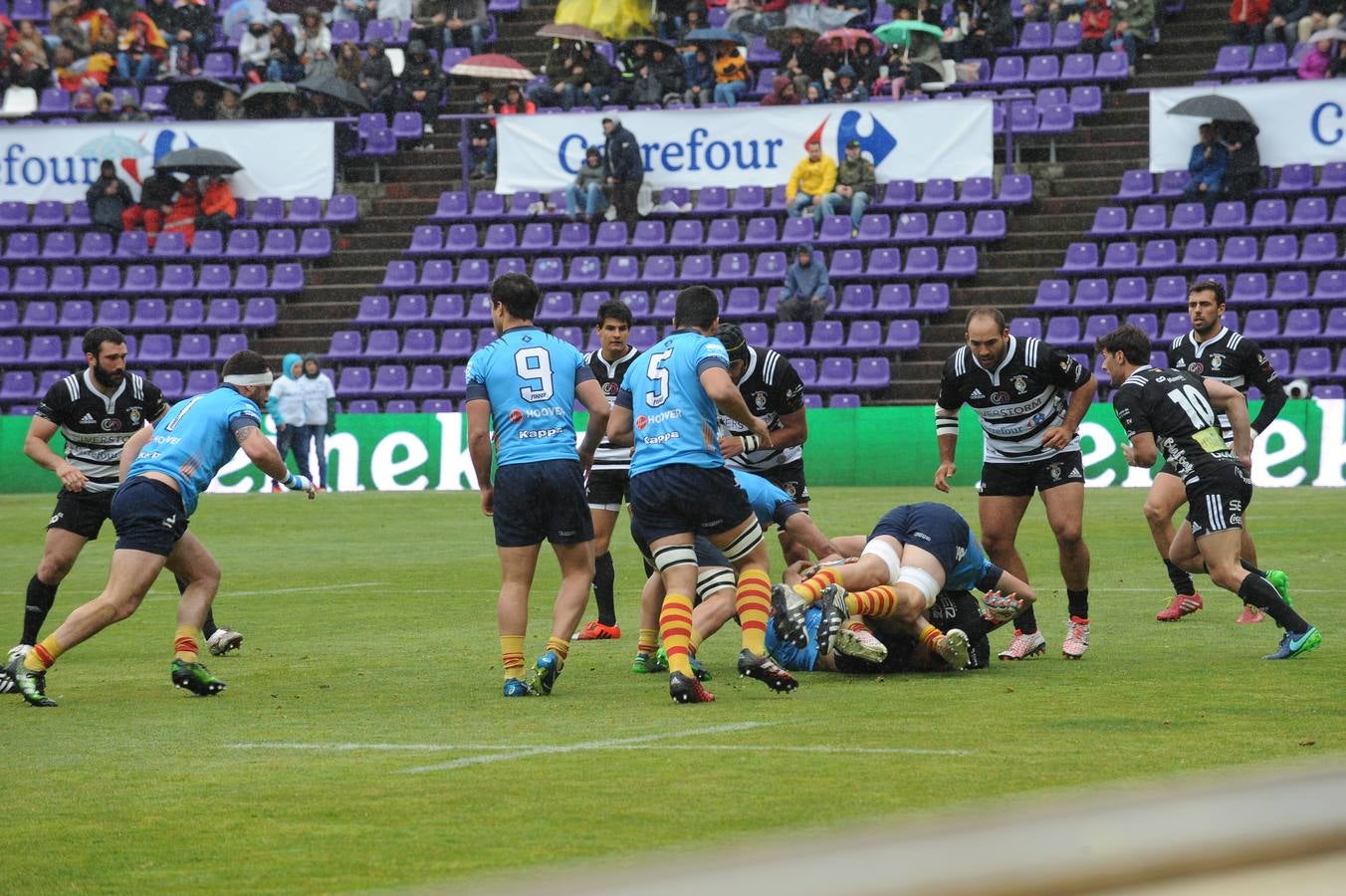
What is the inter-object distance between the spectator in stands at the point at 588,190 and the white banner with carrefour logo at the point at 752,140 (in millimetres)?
319

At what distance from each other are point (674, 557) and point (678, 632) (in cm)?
39

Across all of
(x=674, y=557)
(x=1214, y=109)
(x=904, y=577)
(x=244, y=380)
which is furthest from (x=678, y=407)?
(x=1214, y=109)

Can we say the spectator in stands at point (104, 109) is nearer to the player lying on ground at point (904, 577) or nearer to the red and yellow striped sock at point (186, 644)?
the red and yellow striped sock at point (186, 644)

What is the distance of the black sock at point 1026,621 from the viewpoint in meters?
11.0

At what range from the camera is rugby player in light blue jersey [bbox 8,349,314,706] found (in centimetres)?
983

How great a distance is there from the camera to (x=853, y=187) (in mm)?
32781

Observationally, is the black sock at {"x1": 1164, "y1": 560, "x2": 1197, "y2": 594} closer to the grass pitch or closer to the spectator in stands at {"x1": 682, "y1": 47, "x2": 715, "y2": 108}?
the grass pitch

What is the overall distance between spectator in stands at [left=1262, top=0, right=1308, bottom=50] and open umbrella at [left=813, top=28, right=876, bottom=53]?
6.71 metres

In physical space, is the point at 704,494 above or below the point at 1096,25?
below

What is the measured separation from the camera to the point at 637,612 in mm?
14617

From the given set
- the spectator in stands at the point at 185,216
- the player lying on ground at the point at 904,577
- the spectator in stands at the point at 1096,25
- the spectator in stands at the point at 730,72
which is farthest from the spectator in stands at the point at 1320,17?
the player lying on ground at the point at 904,577

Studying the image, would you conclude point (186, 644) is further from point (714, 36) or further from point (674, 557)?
point (714, 36)

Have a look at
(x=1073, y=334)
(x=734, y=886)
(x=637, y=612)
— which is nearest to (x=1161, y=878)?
(x=734, y=886)

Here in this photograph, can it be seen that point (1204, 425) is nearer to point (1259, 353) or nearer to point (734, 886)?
point (1259, 353)
